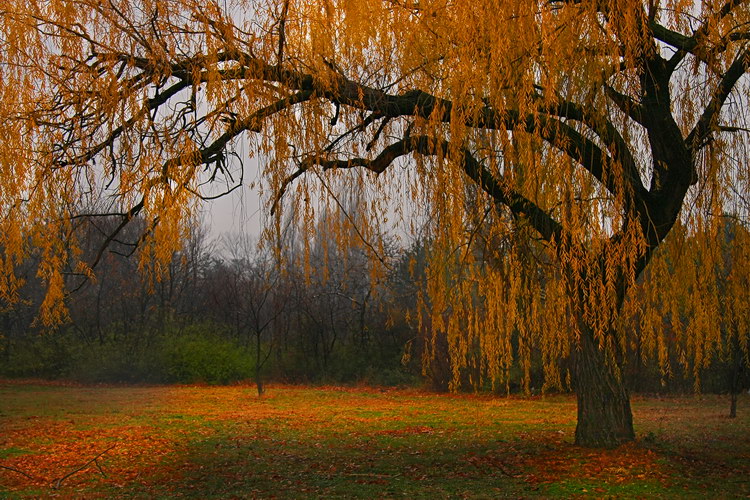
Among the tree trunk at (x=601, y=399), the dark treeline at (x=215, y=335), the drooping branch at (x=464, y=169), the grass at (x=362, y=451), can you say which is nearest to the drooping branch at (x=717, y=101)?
the drooping branch at (x=464, y=169)

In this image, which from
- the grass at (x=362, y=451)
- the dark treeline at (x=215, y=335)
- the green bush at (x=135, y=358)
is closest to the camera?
the grass at (x=362, y=451)

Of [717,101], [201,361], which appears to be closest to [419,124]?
[717,101]

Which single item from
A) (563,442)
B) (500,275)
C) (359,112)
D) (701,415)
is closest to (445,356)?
(701,415)

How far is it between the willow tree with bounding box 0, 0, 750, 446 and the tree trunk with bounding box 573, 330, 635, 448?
1.92 ft

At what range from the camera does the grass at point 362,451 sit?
5906mm

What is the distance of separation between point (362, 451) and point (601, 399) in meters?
2.94

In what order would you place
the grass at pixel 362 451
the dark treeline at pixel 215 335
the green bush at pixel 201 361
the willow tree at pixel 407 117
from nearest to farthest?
1. the willow tree at pixel 407 117
2. the grass at pixel 362 451
3. the dark treeline at pixel 215 335
4. the green bush at pixel 201 361

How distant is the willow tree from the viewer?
4766 mm

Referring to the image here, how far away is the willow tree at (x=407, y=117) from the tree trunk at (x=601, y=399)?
59cm

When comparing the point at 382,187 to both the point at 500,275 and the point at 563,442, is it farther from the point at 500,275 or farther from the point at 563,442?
the point at 563,442

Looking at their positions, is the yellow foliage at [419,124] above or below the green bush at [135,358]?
above

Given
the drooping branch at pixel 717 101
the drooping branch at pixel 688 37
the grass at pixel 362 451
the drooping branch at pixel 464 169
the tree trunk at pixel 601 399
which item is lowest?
the grass at pixel 362 451

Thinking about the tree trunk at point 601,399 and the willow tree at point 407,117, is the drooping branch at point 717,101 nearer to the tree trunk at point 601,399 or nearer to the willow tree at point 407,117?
the willow tree at point 407,117

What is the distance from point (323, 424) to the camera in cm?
1137
